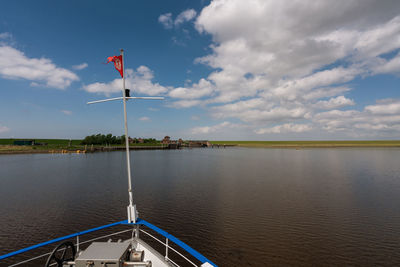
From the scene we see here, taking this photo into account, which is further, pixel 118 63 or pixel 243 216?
pixel 243 216

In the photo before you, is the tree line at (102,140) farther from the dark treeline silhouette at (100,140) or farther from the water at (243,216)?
the water at (243,216)

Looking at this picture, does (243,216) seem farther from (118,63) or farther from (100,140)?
(100,140)

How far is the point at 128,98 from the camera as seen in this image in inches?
343

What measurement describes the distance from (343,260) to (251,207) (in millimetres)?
8793

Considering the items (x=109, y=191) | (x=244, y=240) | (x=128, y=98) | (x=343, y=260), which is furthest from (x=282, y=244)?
(x=109, y=191)

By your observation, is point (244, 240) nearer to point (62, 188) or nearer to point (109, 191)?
point (109, 191)

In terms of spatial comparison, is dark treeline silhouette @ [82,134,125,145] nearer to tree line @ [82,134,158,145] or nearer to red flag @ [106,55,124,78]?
tree line @ [82,134,158,145]

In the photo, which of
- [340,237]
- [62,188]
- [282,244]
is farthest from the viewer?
[62,188]

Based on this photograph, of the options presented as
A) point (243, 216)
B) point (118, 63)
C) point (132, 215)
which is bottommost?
point (243, 216)

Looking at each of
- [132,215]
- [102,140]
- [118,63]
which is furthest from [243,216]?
[102,140]

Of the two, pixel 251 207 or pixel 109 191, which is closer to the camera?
pixel 251 207

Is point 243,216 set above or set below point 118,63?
below

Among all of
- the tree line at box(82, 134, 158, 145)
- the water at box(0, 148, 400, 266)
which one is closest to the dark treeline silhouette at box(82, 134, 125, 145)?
the tree line at box(82, 134, 158, 145)

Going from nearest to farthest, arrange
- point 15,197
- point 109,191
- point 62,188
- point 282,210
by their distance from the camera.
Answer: point 282,210 → point 15,197 → point 109,191 → point 62,188
